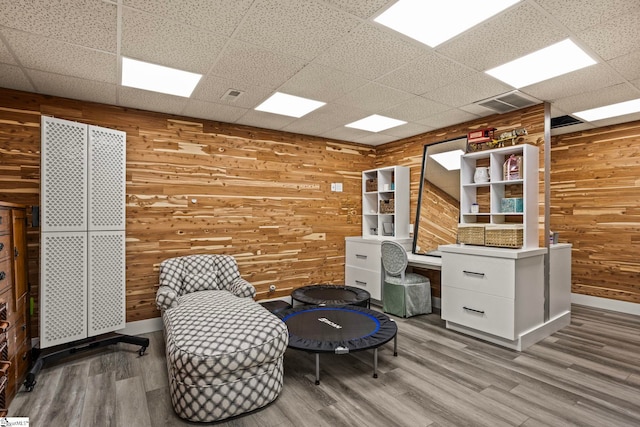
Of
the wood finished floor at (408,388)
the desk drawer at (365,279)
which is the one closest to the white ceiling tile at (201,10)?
the wood finished floor at (408,388)

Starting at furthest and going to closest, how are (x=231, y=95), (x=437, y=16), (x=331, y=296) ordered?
(x=331, y=296) < (x=231, y=95) < (x=437, y=16)

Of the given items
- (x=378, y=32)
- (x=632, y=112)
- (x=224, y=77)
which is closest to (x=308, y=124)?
(x=224, y=77)

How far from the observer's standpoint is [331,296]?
411 centimetres

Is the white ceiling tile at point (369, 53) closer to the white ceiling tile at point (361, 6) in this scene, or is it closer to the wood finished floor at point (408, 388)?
the white ceiling tile at point (361, 6)

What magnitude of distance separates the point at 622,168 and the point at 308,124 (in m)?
4.36

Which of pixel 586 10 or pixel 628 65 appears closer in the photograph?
pixel 586 10

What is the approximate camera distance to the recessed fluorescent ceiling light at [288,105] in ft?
11.6

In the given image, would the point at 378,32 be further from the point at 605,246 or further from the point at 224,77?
the point at 605,246

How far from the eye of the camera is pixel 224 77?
2.96m

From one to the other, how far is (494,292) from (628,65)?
2258 millimetres

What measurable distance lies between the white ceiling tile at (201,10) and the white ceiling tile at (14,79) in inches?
66.2

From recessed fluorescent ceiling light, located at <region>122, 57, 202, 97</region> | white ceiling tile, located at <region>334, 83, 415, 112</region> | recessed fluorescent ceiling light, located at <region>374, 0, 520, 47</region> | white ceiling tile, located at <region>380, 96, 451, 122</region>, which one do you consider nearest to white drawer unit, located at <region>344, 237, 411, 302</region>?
white ceiling tile, located at <region>380, 96, 451, 122</region>

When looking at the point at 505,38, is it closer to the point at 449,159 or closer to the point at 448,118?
the point at 448,118

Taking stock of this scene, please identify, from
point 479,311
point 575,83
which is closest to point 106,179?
point 479,311
